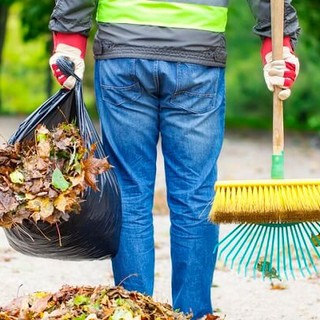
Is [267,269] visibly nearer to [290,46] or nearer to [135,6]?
[290,46]

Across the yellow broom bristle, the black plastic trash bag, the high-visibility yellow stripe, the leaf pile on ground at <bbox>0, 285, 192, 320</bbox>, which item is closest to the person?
the high-visibility yellow stripe

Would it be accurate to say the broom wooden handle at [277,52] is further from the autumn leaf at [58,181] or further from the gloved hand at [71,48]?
the autumn leaf at [58,181]

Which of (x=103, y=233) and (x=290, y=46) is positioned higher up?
(x=290, y=46)

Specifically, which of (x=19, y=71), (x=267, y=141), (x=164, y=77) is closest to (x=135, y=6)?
(x=164, y=77)

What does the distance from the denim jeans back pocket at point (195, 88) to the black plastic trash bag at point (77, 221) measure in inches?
14.3

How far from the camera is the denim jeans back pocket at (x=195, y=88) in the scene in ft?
12.7

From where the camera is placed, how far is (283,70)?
12.8 feet

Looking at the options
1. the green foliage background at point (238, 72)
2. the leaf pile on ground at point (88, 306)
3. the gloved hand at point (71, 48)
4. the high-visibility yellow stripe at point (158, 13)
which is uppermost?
the high-visibility yellow stripe at point (158, 13)

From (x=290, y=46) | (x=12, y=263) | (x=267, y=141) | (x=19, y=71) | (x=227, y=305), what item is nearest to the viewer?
(x=290, y=46)

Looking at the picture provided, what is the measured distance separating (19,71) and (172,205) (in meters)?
26.1

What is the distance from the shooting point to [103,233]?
12.3ft

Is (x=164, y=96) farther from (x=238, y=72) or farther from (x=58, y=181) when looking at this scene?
(x=238, y=72)

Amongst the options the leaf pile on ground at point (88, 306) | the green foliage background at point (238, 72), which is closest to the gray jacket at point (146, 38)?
the leaf pile on ground at point (88, 306)

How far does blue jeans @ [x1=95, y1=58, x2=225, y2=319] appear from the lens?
3.89 m
